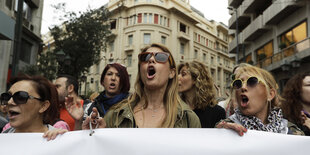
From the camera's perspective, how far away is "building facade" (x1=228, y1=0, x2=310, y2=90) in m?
13.7

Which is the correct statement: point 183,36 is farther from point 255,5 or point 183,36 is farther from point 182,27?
point 255,5

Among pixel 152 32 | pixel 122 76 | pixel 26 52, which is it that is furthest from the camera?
pixel 152 32

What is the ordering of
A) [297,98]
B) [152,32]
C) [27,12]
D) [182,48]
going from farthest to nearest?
[182,48] < [152,32] < [27,12] < [297,98]

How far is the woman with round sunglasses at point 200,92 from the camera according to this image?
2.90m

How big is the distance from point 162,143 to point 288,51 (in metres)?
15.7

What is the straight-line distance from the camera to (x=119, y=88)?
3.38m

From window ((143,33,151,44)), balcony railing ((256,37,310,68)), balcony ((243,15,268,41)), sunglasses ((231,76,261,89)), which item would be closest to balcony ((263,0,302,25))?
balcony ((243,15,268,41))

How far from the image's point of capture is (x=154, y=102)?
2061 millimetres

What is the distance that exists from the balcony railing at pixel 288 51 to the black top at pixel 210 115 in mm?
12770

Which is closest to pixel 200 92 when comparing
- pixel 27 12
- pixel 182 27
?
pixel 27 12

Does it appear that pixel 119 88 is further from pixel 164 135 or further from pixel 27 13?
pixel 27 13

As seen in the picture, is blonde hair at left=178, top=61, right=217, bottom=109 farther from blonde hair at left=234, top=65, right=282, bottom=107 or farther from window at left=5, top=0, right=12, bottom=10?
window at left=5, top=0, right=12, bottom=10

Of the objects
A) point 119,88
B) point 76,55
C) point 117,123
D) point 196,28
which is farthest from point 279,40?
point 196,28

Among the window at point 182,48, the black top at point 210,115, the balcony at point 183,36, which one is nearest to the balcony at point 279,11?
the black top at point 210,115
